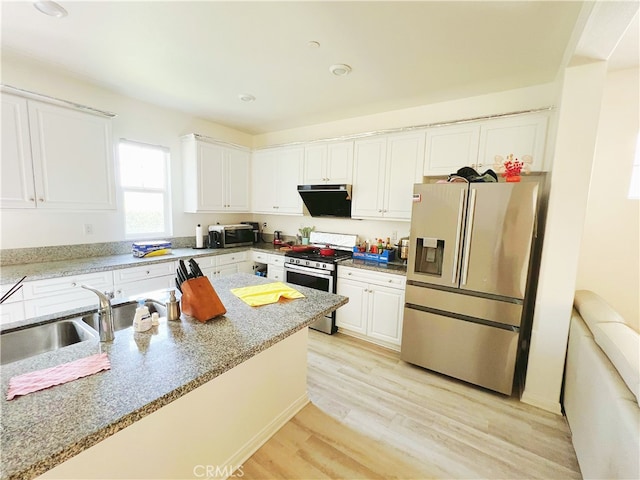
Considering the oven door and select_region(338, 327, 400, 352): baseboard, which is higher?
the oven door

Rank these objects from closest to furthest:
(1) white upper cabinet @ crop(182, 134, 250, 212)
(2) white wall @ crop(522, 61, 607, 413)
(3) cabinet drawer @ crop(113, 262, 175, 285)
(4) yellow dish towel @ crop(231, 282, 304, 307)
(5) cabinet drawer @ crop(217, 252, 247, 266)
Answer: (4) yellow dish towel @ crop(231, 282, 304, 307), (2) white wall @ crop(522, 61, 607, 413), (3) cabinet drawer @ crop(113, 262, 175, 285), (1) white upper cabinet @ crop(182, 134, 250, 212), (5) cabinet drawer @ crop(217, 252, 247, 266)

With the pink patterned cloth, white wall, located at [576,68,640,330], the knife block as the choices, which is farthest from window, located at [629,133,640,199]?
the pink patterned cloth

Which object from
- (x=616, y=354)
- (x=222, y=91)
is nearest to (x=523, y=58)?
(x=616, y=354)

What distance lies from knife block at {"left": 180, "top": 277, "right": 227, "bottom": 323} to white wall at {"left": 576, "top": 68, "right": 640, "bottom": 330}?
323 centimetres

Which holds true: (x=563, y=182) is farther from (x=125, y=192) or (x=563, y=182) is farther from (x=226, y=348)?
(x=125, y=192)

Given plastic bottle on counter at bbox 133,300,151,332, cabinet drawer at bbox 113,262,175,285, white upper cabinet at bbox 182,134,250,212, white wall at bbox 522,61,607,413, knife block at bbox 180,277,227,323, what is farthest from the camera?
white upper cabinet at bbox 182,134,250,212

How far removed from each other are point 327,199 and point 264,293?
2013 millimetres

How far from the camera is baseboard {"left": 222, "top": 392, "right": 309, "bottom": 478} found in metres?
1.65

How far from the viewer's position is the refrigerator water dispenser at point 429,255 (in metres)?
2.50

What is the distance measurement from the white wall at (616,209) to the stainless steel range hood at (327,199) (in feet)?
7.62

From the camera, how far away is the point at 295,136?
13.6 ft

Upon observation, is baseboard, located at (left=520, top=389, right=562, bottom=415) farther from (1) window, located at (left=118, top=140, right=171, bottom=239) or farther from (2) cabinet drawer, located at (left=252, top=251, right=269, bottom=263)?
(1) window, located at (left=118, top=140, right=171, bottom=239)

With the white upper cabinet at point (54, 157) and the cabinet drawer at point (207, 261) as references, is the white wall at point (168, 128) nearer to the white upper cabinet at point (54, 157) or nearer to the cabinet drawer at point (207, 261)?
the white upper cabinet at point (54, 157)

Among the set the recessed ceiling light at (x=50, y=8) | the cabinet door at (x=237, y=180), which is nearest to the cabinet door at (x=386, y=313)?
the cabinet door at (x=237, y=180)
